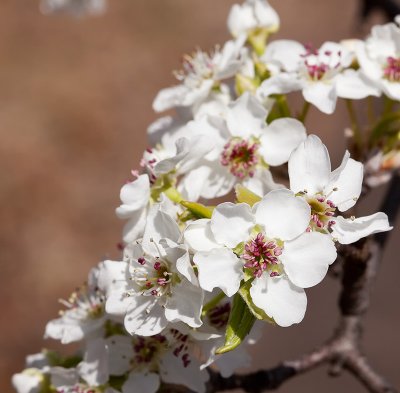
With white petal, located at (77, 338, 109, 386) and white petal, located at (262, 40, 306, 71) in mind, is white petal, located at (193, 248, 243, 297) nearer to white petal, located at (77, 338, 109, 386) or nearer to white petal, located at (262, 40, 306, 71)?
white petal, located at (77, 338, 109, 386)

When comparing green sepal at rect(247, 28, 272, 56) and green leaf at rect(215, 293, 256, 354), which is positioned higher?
green sepal at rect(247, 28, 272, 56)

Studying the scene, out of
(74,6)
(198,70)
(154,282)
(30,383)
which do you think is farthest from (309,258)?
(74,6)

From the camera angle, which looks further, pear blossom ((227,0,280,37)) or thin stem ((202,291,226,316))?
pear blossom ((227,0,280,37))

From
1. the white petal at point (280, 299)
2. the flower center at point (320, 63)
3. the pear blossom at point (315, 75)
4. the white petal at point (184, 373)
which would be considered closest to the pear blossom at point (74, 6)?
the pear blossom at point (315, 75)

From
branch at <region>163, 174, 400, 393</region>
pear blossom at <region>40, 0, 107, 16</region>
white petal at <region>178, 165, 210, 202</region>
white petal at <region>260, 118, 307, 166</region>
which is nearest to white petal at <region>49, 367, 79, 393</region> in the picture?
branch at <region>163, 174, 400, 393</region>

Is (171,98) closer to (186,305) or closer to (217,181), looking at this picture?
(217,181)

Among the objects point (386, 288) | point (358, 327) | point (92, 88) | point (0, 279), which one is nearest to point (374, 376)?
point (358, 327)

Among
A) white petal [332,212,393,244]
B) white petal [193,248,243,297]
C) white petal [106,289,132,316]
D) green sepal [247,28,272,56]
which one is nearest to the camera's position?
white petal [193,248,243,297]

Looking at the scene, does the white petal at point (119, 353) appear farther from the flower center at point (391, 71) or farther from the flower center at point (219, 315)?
the flower center at point (391, 71)
